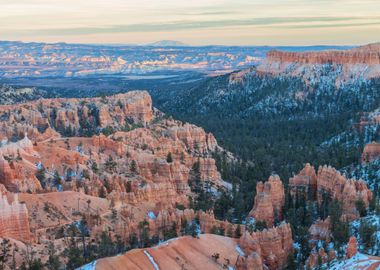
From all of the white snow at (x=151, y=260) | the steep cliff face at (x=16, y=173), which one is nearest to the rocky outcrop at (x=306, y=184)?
the white snow at (x=151, y=260)

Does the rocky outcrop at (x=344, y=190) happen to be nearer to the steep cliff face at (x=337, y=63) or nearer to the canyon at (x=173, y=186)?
the canyon at (x=173, y=186)

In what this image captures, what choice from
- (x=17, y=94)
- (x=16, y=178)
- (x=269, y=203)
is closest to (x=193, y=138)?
(x=269, y=203)

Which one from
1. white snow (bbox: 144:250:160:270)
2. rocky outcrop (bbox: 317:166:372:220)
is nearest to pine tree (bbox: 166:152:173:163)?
rocky outcrop (bbox: 317:166:372:220)

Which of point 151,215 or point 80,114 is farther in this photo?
point 80,114

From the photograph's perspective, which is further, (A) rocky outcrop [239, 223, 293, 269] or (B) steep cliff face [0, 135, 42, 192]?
(B) steep cliff face [0, 135, 42, 192]

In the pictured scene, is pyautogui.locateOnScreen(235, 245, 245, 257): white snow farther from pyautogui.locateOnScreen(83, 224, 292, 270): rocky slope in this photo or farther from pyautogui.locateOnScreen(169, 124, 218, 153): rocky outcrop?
pyautogui.locateOnScreen(169, 124, 218, 153): rocky outcrop

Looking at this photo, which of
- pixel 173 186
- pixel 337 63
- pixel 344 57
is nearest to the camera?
pixel 173 186

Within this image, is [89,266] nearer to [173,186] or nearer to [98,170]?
→ [173,186]
